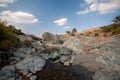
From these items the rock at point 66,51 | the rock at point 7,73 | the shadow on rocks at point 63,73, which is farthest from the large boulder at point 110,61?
the rock at point 7,73

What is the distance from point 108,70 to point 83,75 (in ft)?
3.31

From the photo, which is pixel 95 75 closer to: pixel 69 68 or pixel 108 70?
pixel 108 70

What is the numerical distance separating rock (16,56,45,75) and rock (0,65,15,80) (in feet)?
0.92

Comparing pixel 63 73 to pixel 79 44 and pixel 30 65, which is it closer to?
pixel 30 65

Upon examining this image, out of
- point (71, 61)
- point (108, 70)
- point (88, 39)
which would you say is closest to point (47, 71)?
point (71, 61)

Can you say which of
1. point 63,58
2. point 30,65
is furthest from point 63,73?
point 63,58

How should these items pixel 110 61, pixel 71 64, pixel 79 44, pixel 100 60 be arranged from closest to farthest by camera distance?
pixel 110 61 < pixel 71 64 < pixel 100 60 < pixel 79 44

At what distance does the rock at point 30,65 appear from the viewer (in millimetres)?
6668

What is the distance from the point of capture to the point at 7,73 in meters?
6.32

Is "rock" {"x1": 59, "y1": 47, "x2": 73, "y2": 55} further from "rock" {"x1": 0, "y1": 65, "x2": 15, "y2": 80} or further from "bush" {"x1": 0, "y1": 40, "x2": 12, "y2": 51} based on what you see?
"rock" {"x1": 0, "y1": 65, "x2": 15, "y2": 80}

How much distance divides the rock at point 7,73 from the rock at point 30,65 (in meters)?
0.28

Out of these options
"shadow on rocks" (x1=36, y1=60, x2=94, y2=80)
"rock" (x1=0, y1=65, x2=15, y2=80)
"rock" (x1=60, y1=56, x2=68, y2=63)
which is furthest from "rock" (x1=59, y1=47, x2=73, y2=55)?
"rock" (x1=0, y1=65, x2=15, y2=80)

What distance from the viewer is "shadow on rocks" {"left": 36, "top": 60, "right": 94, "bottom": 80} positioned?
6249 millimetres

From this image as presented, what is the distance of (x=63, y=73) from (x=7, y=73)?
2017 mm
